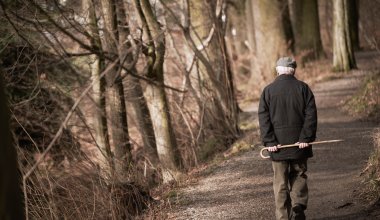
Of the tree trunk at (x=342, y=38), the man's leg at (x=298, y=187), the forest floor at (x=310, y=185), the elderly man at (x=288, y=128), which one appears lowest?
the forest floor at (x=310, y=185)

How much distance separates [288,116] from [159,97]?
257 inches

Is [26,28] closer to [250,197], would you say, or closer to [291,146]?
[250,197]

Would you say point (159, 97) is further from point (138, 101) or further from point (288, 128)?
point (288, 128)

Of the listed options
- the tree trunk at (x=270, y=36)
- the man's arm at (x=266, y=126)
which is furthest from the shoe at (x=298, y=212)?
the tree trunk at (x=270, y=36)

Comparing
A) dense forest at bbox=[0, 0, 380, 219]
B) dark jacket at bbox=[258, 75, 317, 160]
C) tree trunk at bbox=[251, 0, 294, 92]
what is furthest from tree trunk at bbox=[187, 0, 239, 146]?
tree trunk at bbox=[251, 0, 294, 92]

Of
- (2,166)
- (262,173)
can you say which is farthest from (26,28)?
(2,166)

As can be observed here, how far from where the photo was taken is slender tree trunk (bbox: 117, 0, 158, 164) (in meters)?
13.3

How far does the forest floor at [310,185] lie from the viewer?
25.8 ft

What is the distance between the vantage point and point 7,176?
145 inches

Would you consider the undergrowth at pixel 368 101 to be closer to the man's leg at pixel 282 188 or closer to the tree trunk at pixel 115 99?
the tree trunk at pixel 115 99

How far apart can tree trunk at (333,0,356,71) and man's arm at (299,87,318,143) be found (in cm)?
1424

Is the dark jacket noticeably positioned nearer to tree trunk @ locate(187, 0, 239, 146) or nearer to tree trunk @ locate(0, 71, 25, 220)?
tree trunk @ locate(0, 71, 25, 220)

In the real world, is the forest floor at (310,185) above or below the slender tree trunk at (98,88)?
below

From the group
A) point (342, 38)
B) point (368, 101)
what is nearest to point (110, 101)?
point (368, 101)
